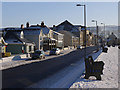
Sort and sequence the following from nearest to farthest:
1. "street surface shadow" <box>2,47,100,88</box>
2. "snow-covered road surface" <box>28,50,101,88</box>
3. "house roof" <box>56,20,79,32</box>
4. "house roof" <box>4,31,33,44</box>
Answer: "snow-covered road surface" <box>28,50,101,88</box>
"street surface shadow" <box>2,47,100,88</box>
"house roof" <box>4,31,33,44</box>
"house roof" <box>56,20,79,32</box>

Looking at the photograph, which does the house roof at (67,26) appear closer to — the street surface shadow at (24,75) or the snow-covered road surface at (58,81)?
the street surface shadow at (24,75)

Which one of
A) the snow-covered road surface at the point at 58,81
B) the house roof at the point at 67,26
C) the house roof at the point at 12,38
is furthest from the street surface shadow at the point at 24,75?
the house roof at the point at 67,26

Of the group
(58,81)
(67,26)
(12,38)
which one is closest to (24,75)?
(58,81)

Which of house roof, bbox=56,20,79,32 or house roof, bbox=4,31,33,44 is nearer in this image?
house roof, bbox=4,31,33,44

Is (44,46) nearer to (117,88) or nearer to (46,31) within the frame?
(46,31)

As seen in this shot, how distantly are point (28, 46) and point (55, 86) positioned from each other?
44.0m

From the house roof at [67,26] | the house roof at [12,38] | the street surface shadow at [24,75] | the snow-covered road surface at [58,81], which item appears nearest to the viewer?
the snow-covered road surface at [58,81]

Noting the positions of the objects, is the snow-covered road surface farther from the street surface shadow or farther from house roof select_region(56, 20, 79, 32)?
house roof select_region(56, 20, 79, 32)

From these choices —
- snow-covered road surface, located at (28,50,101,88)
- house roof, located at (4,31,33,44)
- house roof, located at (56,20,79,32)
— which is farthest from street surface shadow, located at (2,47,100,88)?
house roof, located at (56,20,79,32)

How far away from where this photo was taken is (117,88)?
11.6 metres

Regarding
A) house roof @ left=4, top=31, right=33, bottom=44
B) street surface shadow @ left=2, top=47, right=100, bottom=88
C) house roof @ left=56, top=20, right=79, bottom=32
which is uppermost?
house roof @ left=56, top=20, right=79, bottom=32

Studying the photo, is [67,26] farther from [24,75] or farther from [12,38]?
[24,75]

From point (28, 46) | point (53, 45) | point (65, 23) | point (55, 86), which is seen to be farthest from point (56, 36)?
point (55, 86)

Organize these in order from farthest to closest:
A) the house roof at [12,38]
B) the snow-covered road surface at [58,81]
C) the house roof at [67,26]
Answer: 1. the house roof at [67,26]
2. the house roof at [12,38]
3. the snow-covered road surface at [58,81]
